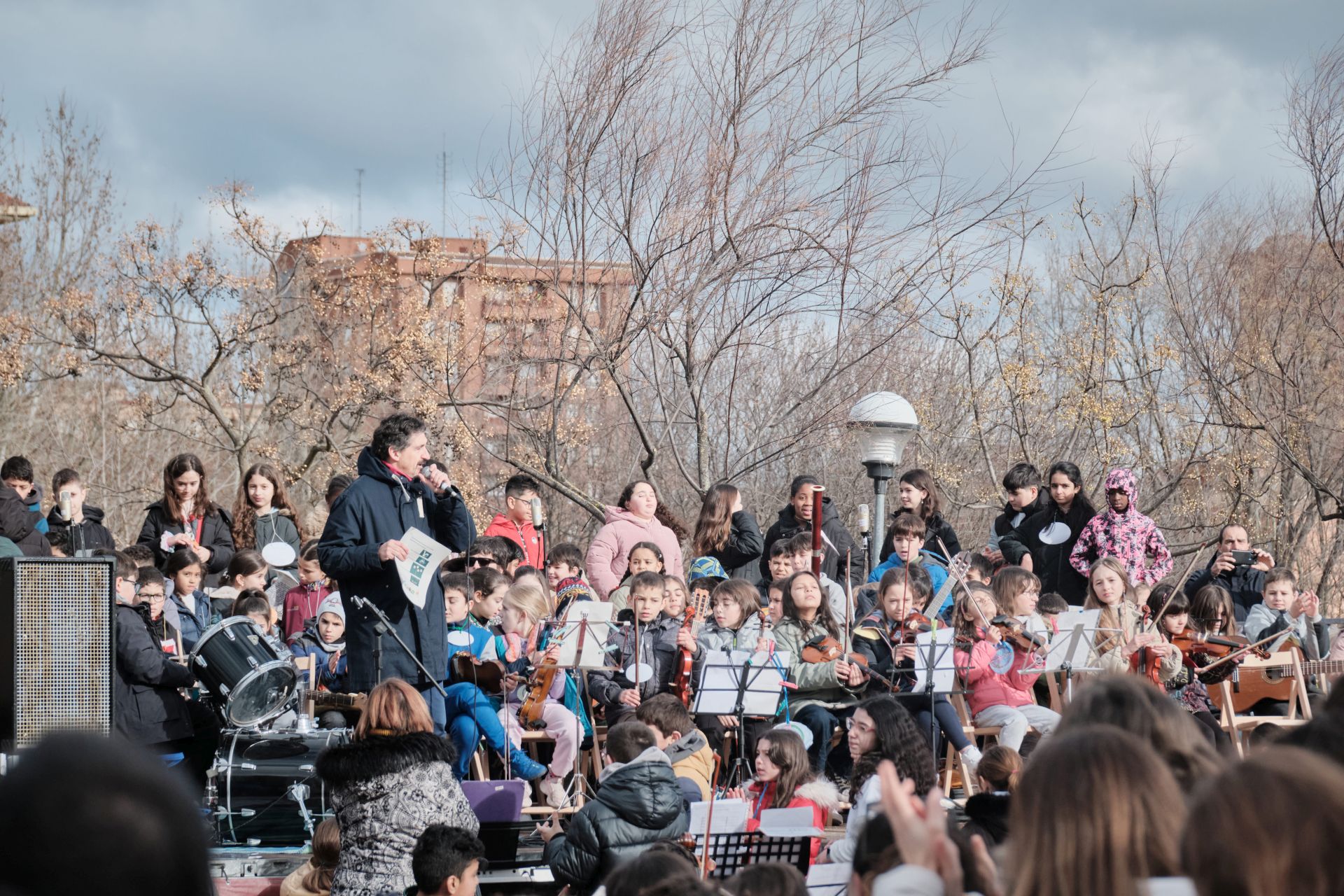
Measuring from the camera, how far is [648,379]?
1241 cm

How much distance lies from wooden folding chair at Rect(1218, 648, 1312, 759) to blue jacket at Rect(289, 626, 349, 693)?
5.62 metres

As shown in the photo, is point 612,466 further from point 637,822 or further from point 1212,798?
point 1212,798

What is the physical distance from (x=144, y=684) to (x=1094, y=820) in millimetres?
6200

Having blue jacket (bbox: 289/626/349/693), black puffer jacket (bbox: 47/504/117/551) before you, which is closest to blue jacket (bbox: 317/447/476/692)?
blue jacket (bbox: 289/626/349/693)

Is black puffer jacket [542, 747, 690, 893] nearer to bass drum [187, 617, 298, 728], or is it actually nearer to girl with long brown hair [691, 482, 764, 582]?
bass drum [187, 617, 298, 728]

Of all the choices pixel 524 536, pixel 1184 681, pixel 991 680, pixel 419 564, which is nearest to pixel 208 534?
pixel 524 536

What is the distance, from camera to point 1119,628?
7.98 metres

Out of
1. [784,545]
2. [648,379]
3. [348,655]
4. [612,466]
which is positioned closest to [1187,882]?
[348,655]

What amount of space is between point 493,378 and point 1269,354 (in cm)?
951

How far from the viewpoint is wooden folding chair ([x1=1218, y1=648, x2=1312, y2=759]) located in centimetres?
845

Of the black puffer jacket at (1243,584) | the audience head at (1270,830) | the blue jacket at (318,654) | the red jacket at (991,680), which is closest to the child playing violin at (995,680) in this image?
the red jacket at (991,680)

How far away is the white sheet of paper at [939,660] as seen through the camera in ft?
23.4

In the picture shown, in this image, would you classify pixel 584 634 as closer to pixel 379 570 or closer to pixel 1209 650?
pixel 379 570

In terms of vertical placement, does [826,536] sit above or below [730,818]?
above
